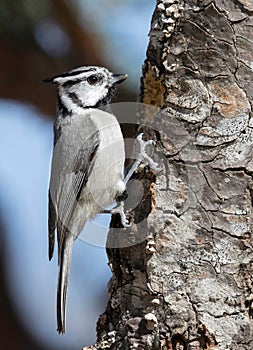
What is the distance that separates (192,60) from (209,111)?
0.58ft

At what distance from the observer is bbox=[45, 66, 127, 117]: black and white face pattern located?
3.18 meters

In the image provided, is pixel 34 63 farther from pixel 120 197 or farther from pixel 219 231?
pixel 219 231

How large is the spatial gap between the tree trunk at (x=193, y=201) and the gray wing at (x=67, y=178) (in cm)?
42

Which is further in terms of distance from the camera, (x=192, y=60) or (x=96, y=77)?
(x=96, y=77)

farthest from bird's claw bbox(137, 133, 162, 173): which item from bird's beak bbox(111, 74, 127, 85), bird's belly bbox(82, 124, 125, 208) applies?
bird's beak bbox(111, 74, 127, 85)

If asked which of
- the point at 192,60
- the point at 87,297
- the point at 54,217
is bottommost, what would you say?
the point at 87,297

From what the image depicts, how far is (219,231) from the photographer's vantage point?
234cm

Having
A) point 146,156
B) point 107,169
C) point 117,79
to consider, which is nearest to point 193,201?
point 146,156

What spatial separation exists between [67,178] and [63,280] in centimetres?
39

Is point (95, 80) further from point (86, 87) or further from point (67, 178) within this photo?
point (67, 178)

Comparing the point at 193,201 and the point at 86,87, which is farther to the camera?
the point at 86,87

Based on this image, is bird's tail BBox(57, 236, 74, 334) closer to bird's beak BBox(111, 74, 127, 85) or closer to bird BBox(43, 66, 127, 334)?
bird BBox(43, 66, 127, 334)

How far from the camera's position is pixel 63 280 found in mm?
2793

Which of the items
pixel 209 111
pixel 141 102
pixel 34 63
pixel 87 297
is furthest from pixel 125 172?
pixel 87 297
